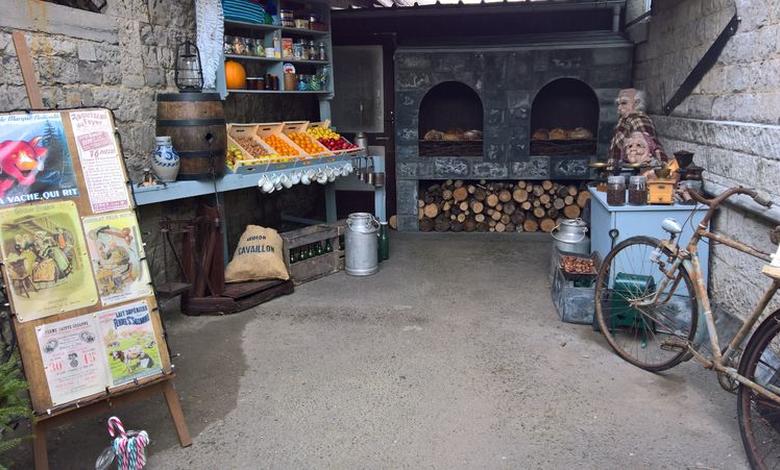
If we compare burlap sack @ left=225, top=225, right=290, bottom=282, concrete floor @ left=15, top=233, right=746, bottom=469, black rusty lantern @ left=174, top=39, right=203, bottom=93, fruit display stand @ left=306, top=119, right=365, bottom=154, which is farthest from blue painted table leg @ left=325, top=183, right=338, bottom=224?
black rusty lantern @ left=174, top=39, right=203, bottom=93

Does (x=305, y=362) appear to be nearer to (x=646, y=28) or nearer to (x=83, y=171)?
(x=83, y=171)

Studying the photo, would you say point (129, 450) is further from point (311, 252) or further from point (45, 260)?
point (311, 252)

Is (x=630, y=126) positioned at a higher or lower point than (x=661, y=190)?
higher

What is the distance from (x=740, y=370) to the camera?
115 inches

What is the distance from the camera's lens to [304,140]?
6129 mm

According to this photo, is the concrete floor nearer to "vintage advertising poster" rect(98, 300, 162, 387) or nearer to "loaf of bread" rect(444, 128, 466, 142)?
"vintage advertising poster" rect(98, 300, 162, 387)

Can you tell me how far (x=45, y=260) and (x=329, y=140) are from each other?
393 centimetres

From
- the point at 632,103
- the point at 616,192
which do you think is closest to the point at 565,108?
the point at 632,103

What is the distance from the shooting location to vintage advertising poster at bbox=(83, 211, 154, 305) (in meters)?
2.92

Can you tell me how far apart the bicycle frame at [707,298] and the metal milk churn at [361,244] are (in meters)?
2.88

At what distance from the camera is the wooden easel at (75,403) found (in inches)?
106

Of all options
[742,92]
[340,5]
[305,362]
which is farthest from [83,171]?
[340,5]

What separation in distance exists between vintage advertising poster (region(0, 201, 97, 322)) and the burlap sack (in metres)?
2.53

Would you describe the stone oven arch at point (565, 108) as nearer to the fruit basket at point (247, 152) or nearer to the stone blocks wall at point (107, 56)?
the fruit basket at point (247, 152)
